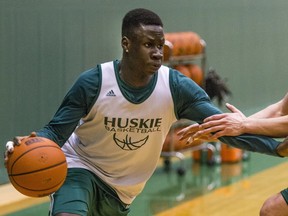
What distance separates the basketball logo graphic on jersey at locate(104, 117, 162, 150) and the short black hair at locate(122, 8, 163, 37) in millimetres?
550

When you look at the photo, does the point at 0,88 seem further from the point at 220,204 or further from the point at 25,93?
the point at 220,204

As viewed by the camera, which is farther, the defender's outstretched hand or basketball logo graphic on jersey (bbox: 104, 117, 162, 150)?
basketball logo graphic on jersey (bbox: 104, 117, 162, 150)

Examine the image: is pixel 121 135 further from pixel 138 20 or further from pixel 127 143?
pixel 138 20

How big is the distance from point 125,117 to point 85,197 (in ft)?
1.81

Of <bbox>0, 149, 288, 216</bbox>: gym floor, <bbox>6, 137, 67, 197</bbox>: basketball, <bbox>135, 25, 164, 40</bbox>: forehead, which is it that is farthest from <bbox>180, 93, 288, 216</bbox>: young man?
<bbox>0, 149, 288, 216</bbox>: gym floor

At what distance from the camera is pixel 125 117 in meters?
4.39

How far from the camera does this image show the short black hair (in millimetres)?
4375

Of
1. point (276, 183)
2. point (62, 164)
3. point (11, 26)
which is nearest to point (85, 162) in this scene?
point (62, 164)

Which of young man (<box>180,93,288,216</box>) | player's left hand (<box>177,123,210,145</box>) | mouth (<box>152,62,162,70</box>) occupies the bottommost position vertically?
player's left hand (<box>177,123,210,145</box>)

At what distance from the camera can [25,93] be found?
25.8 feet

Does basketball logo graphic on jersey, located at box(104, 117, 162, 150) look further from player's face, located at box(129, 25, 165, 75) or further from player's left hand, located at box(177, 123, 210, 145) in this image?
player's face, located at box(129, 25, 165, 75)

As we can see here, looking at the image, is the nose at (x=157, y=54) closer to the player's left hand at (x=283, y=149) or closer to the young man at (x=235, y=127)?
the young man at (x=235, y=127)

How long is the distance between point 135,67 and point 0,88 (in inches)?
137

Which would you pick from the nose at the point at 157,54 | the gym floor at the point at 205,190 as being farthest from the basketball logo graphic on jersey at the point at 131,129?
the gym floor at the point at 205,190
